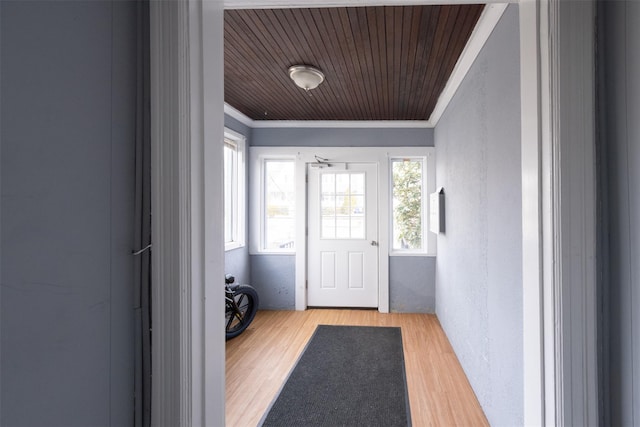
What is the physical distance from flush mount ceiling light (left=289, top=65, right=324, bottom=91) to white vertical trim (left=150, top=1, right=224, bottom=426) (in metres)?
1.81

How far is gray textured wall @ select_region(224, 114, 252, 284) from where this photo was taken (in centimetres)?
371

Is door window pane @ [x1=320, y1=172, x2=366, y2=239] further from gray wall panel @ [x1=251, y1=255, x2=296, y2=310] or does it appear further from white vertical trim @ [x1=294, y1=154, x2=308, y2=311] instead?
gray wall panel @ [x1=251, y1=255, x2=296, y2=310]

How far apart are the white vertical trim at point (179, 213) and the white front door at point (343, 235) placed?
3.45m

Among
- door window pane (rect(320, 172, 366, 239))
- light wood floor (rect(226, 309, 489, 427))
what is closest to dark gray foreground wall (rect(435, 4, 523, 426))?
light wood floor (rect(226, 309, 489, 427))

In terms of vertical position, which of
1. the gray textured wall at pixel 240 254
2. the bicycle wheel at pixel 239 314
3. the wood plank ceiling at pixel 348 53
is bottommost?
the bicycle wheel at pixel 239 314

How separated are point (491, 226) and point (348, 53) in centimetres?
151

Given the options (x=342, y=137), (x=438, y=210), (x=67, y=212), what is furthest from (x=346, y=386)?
(x=342, y=137)

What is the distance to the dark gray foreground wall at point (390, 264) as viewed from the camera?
4090 millimetres

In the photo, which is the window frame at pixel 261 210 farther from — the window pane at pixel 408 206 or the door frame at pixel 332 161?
the window pane at pixel 408 206

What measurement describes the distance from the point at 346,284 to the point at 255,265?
3.96 feet

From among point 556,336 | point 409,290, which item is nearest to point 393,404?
point 556,336

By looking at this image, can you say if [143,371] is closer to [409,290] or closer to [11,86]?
[11,86]

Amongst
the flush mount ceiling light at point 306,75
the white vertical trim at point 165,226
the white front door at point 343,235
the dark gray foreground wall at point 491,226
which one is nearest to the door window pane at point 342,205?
the white front door at point 343,235

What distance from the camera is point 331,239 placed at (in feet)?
14.0
